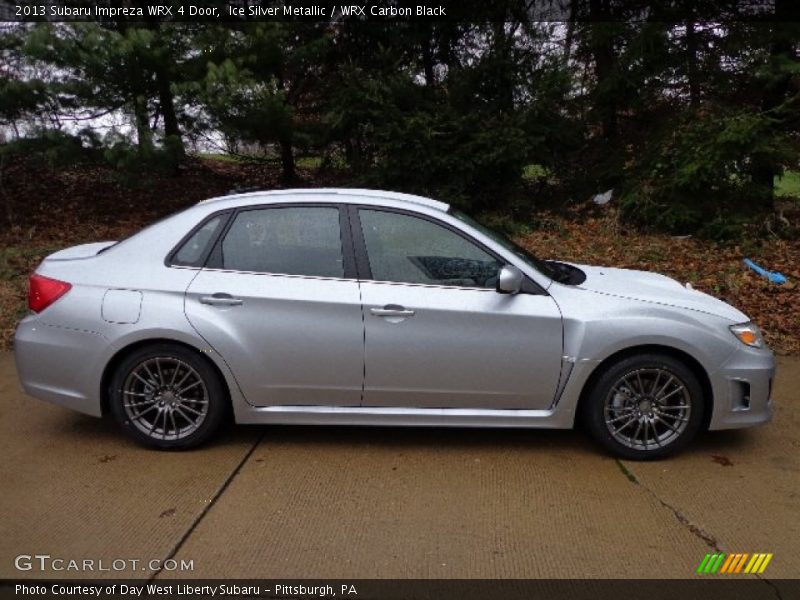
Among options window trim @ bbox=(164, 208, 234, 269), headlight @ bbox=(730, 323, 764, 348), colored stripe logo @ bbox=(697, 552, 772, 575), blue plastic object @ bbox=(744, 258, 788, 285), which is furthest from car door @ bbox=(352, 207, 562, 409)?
blue plastic object @ bbox=(744, 258, 788, 285)

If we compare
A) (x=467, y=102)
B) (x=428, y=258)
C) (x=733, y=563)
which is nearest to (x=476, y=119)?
(x=467, y=102)

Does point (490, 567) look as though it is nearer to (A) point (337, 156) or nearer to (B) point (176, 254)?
(B) point (176, 254)

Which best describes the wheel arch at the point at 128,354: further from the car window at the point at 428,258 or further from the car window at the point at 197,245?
the car window at the point at 428,258

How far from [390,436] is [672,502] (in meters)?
1.72

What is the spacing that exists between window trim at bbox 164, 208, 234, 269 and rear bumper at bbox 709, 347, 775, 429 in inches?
119

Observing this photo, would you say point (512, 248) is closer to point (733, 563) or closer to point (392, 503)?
point (392, 503)

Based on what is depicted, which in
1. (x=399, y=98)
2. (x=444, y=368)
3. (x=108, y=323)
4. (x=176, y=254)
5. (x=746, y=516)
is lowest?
(x=746, y=516)

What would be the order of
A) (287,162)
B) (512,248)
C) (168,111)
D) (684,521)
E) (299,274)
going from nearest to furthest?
(684,521) < (299,274) < (512,248) < (168,111) < (287,162)

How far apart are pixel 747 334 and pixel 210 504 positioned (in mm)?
3179

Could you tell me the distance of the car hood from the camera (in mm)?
4184

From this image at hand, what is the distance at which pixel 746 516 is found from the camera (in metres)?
3.56

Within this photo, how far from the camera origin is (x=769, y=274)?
8.29 meters

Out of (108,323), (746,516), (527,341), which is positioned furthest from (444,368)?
(108,323)
